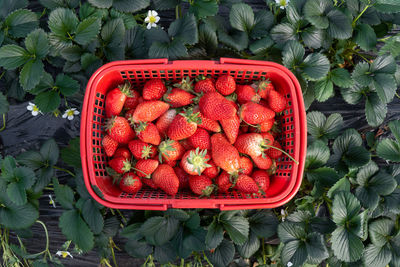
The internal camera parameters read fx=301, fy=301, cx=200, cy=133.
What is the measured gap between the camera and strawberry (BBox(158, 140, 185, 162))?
1.08 m

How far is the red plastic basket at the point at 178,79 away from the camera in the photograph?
0.99m

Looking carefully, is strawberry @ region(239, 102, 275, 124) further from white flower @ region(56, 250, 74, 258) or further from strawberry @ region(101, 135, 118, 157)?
white flower @ region(56, 250, 74, 258)

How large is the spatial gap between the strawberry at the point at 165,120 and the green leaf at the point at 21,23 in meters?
0.67

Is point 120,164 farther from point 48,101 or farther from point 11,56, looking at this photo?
point 11,56

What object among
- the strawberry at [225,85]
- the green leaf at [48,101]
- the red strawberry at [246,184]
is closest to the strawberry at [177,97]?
the strawberry at [225,85]

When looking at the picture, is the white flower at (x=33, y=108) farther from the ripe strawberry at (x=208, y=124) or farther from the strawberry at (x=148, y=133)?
the ripe strawberry at (x=208, y=124)

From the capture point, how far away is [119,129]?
108cm

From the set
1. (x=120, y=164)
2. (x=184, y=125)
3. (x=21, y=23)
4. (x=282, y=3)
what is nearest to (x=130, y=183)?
(x=120, y=164)

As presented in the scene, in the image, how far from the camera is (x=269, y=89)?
113cm

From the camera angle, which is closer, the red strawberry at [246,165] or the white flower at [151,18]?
the red strawberry at [246,165]

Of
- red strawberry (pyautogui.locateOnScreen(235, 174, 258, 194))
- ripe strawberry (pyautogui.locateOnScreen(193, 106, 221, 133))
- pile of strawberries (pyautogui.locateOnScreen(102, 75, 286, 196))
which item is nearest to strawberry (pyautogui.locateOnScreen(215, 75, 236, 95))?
pile of strawberries (pyautogui.locateOnScreen(102, 75, 286, 196))

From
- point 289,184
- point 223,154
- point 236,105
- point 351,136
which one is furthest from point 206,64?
point 351,136

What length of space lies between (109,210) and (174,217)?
1.24ft

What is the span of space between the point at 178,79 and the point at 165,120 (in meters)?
0.18
